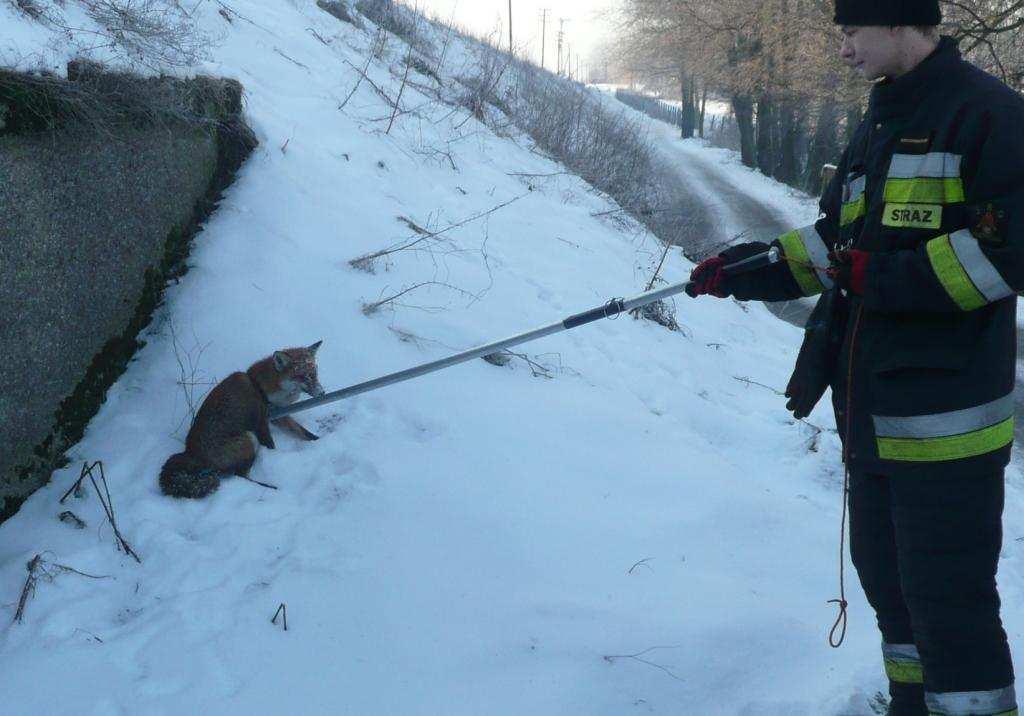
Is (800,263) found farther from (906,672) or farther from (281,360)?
(281,360)

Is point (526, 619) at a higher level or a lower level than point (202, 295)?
lower

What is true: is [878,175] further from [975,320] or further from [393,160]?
[393,160]

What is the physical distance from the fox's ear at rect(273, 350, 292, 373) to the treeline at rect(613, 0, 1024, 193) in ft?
52.0

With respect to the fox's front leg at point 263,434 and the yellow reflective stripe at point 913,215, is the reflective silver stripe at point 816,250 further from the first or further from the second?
the fox's front leg at point 263,434

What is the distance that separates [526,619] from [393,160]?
5.63m

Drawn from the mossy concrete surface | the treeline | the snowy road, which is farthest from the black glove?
the treeline

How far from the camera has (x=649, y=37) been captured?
33281 mm

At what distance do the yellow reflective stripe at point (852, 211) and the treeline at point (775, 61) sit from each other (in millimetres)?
15610

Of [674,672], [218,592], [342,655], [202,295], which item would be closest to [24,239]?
[202,295]

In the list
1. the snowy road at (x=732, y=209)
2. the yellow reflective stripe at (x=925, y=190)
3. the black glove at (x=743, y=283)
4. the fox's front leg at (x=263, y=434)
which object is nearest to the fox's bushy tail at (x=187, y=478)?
the fox's front leg at (x=263, y=434)

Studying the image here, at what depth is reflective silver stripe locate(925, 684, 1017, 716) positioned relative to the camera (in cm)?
220

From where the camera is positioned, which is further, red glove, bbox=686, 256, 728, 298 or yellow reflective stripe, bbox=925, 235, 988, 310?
red glove, bbox=686, 256, 728, 298

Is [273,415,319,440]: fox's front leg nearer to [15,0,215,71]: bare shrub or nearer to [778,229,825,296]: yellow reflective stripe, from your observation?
[15,0,215,71]: bare shrub

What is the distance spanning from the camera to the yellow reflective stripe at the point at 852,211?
242cm
